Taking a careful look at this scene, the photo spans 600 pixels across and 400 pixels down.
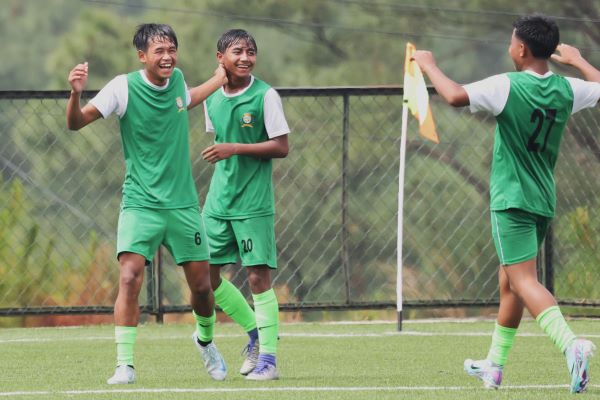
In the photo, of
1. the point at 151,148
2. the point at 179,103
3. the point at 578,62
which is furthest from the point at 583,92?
the point at 151,148

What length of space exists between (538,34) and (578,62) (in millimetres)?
350

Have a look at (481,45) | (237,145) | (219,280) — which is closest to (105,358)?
(219,280)

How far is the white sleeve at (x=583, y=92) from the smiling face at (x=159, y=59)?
6.09ft

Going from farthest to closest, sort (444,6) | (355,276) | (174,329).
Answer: (444,6)
(355,276)
(174,329)

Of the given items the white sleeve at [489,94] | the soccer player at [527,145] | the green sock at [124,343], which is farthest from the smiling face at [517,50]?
the green sock at [124,343]

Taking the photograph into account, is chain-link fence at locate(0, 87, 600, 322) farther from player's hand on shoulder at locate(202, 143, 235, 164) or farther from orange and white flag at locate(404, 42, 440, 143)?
player's hand on shoulder at locate(202, 143, 235, 164)

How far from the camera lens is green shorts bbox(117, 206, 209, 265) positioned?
713 centimetres

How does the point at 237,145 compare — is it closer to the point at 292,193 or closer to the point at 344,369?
the point at 344,369

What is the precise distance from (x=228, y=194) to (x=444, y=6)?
1522cm

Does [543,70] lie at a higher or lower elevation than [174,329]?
higher

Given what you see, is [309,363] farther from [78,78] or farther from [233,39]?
[78,78]

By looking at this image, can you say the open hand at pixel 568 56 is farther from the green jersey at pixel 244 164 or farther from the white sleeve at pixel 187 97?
the white sleeve at pixel 187 97

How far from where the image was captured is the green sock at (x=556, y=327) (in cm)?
645

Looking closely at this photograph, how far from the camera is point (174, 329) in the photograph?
10.3m
